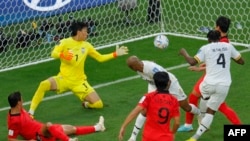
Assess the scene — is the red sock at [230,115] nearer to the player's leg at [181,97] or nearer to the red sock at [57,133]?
the player's leg at [181,97]

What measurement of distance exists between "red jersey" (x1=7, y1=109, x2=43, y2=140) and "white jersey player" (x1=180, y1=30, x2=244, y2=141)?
2.24 metres

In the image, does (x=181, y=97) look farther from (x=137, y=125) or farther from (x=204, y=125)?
(x=137, y=125)

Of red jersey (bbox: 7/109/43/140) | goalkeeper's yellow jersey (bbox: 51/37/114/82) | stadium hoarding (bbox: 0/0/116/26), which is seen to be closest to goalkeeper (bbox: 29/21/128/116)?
goalkeeper's yellow jersey (bbox: 51/37/114/82)

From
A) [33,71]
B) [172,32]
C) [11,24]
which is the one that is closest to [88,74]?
[33,71]

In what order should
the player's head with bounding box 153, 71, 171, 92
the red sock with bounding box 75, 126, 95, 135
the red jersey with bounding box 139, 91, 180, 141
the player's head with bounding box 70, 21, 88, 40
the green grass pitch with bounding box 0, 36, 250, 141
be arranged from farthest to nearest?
1. the player's head with bounding box 70, 21, 88, 40
2. the green grass pitch with bounding box 0, 36, 250, 141
3. the red sock with bounding box 75, 126, 95, 135
4. the red jersey with bounding box 139, 91, 180, 141
5. the player's head with bounding box 153, 71, 171, 92

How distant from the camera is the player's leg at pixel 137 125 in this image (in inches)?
450

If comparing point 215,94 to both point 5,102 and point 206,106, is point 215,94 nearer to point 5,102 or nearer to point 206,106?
point 206,106

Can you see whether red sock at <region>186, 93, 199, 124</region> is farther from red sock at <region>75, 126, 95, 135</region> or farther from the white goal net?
the white goal net

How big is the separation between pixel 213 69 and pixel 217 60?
15 centimetres

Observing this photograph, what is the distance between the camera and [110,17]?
18.1 meters

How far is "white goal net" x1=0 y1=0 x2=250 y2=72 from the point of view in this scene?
16562 millimetres

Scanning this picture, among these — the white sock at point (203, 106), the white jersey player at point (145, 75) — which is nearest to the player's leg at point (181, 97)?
the white jersey player at point (145, 75)

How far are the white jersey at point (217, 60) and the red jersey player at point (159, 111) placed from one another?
5.45ft

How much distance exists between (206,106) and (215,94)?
343mm
